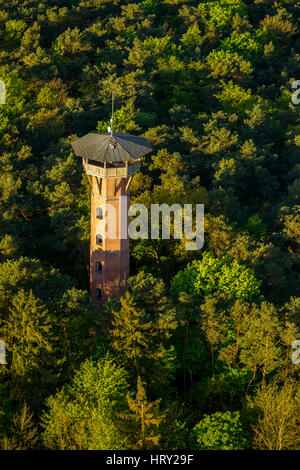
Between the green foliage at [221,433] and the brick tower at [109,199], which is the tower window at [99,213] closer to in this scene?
the brick tower at [109,199]

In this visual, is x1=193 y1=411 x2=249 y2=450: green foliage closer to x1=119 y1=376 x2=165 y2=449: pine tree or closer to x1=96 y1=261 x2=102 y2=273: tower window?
x1=119 y1=376 x2=165 y2=449: pine tree

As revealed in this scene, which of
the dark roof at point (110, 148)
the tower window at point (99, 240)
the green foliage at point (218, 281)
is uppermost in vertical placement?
the dark roof at point (110, 148)

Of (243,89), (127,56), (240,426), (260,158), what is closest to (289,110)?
(243,89)

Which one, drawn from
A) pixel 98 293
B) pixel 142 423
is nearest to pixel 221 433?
pixel 142 423

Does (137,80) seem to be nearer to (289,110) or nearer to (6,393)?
(289,110)

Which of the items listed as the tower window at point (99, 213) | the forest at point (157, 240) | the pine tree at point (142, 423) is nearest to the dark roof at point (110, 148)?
the tower window at point (99, 213)

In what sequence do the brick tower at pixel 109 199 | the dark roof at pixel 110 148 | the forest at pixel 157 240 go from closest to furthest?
1. the forest at pixel 157 240
2. the dark roof at pixel 110 148
3. the brick tower at pixel 109 199

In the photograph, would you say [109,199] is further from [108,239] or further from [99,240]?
[99,240]

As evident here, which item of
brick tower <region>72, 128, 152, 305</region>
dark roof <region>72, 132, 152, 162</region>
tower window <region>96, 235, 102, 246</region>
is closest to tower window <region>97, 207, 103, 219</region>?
brick tower <region>72, 128, 152, 305</region>
